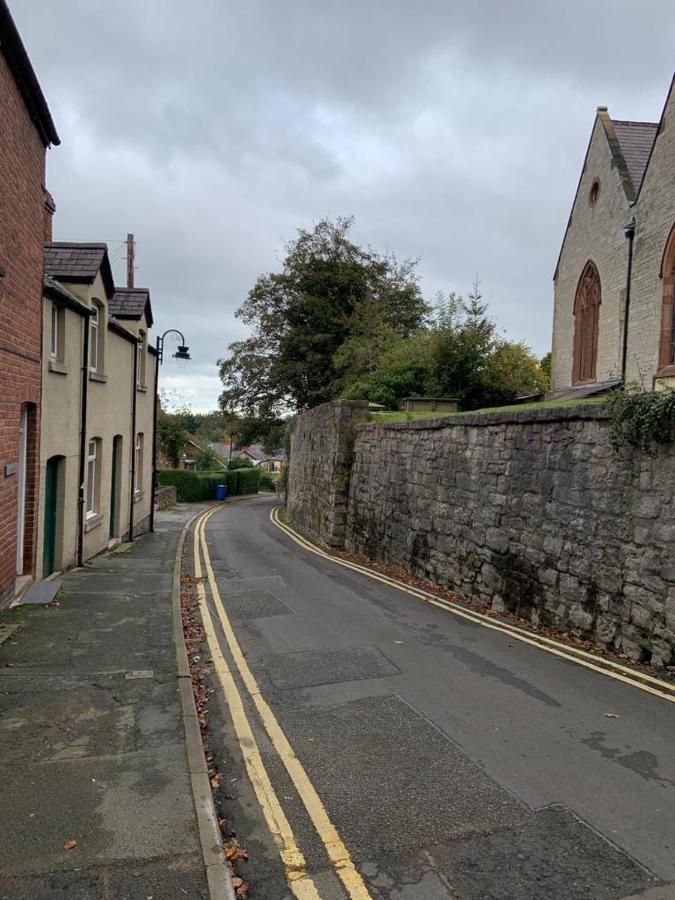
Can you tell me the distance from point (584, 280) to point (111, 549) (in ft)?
58.3

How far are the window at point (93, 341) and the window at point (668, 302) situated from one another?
1377 centimetres

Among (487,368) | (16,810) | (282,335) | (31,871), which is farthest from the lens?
(282,335)

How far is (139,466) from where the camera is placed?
21.6 m

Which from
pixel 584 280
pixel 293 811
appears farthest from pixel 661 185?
pixel 293 811

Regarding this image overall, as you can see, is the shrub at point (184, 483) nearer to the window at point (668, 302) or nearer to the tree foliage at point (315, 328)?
the tree foliage at point (315, 328)

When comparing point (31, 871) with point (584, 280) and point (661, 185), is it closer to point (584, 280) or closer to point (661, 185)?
point (661, 185)

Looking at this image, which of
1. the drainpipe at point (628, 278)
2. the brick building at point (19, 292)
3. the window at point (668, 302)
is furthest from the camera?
the drainpipe at point (628, 278)

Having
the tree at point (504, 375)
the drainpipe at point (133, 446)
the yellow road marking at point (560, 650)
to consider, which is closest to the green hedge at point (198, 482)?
the drainpipe at point (133, 446)

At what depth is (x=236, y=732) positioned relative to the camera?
5414mm

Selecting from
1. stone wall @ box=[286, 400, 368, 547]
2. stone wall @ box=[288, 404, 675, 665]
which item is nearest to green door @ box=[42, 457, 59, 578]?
stone wall @ box=[288, 404, 675, 665]

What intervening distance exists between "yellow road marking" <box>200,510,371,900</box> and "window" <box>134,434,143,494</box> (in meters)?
14.6

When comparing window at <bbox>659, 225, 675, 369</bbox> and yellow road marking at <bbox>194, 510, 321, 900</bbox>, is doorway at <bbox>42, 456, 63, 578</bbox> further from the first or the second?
window at <bbox>659, 225, 675, 369</bbox>

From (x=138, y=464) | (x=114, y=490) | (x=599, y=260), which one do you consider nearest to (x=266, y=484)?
(x=138, y=464)

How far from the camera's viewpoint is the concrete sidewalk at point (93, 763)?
3377mm
